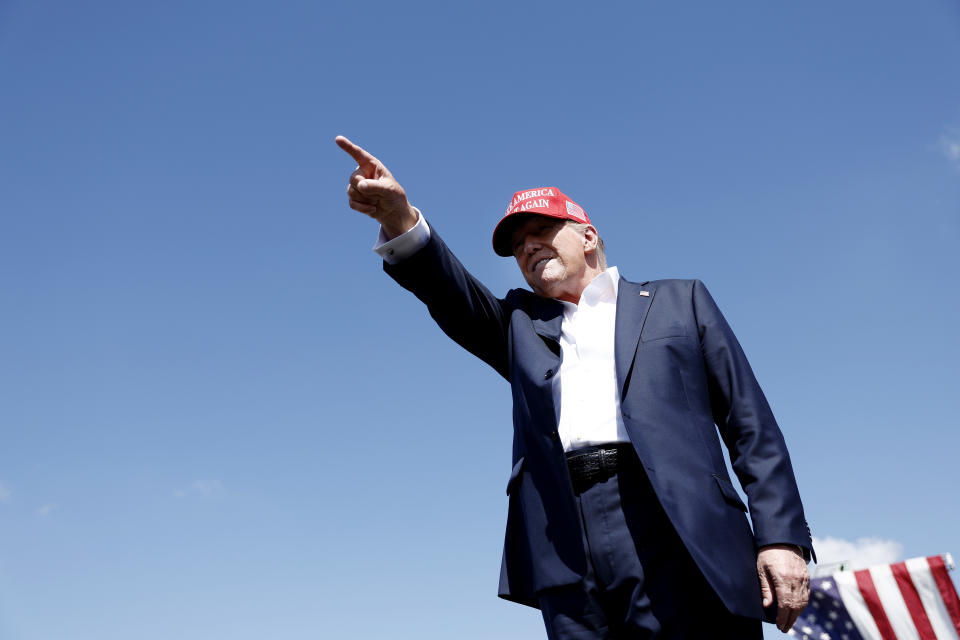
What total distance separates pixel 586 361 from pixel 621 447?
1.64ft

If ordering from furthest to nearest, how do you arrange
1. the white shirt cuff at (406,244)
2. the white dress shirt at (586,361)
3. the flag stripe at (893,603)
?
1. the flag stripe at (893,603)
2. the white shirt cuff at (406,244)
3. the white dress shirt at (586,361)

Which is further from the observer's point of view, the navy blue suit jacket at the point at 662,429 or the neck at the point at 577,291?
the neck at the point at 577,291

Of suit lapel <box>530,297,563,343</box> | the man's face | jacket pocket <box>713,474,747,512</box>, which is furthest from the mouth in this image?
jacket pocket <box>713,474,747,512</box>

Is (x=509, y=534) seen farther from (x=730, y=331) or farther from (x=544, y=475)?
(x=730, y=331)

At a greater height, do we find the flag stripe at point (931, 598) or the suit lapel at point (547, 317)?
the suit lapel at point (547, 317)

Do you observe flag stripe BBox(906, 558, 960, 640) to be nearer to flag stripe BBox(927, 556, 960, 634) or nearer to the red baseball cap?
flag stripe BBox(927, 556, 960, 634)

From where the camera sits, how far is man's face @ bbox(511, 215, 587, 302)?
381 cm

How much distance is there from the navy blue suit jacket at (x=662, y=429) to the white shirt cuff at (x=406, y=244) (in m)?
0.05

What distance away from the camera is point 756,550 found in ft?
9.64

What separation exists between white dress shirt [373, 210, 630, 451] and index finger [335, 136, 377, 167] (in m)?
0.38

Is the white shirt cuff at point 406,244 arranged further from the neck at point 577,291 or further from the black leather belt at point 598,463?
the black leather belt at point 598,463

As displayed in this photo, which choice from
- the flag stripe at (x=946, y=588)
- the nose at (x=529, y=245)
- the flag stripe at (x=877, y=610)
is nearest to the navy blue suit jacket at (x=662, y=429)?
the nose at (x=529, y=245)

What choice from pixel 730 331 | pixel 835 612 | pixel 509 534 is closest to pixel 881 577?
pixel 835 612

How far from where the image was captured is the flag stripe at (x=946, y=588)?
6512 millimetres
